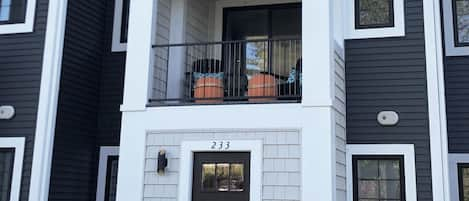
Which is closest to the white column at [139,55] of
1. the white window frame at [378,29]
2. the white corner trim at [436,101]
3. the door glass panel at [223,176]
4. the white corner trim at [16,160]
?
the door glass panel at [223,176]

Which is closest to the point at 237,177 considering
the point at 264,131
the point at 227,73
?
the point at 264,131

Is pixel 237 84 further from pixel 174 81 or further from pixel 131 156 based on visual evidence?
pixel 131 156

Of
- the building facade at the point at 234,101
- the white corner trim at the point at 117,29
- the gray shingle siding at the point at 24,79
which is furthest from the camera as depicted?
the white corner trim at the point at 117,29

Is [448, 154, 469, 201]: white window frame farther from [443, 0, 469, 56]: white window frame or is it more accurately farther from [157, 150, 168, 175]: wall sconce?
[157, 150, 168, 175]: wall sconce

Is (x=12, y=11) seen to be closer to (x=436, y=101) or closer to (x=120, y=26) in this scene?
(x=120, y=26)

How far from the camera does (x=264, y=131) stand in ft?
22.1

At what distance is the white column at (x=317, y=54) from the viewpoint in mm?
6582

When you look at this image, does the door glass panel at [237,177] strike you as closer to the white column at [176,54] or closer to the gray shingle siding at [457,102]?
the white column at [176,54]

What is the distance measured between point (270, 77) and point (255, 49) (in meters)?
1.88

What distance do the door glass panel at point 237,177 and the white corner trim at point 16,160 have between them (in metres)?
3.10

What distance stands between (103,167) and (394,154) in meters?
4.39

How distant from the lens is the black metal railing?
727cm

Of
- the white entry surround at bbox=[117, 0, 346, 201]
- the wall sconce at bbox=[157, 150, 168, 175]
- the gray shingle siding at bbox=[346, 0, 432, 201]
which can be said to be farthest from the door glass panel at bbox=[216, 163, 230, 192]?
the gray shingle siding at bbox=[346, 0, 432, 201]

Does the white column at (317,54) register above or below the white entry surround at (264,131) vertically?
above
